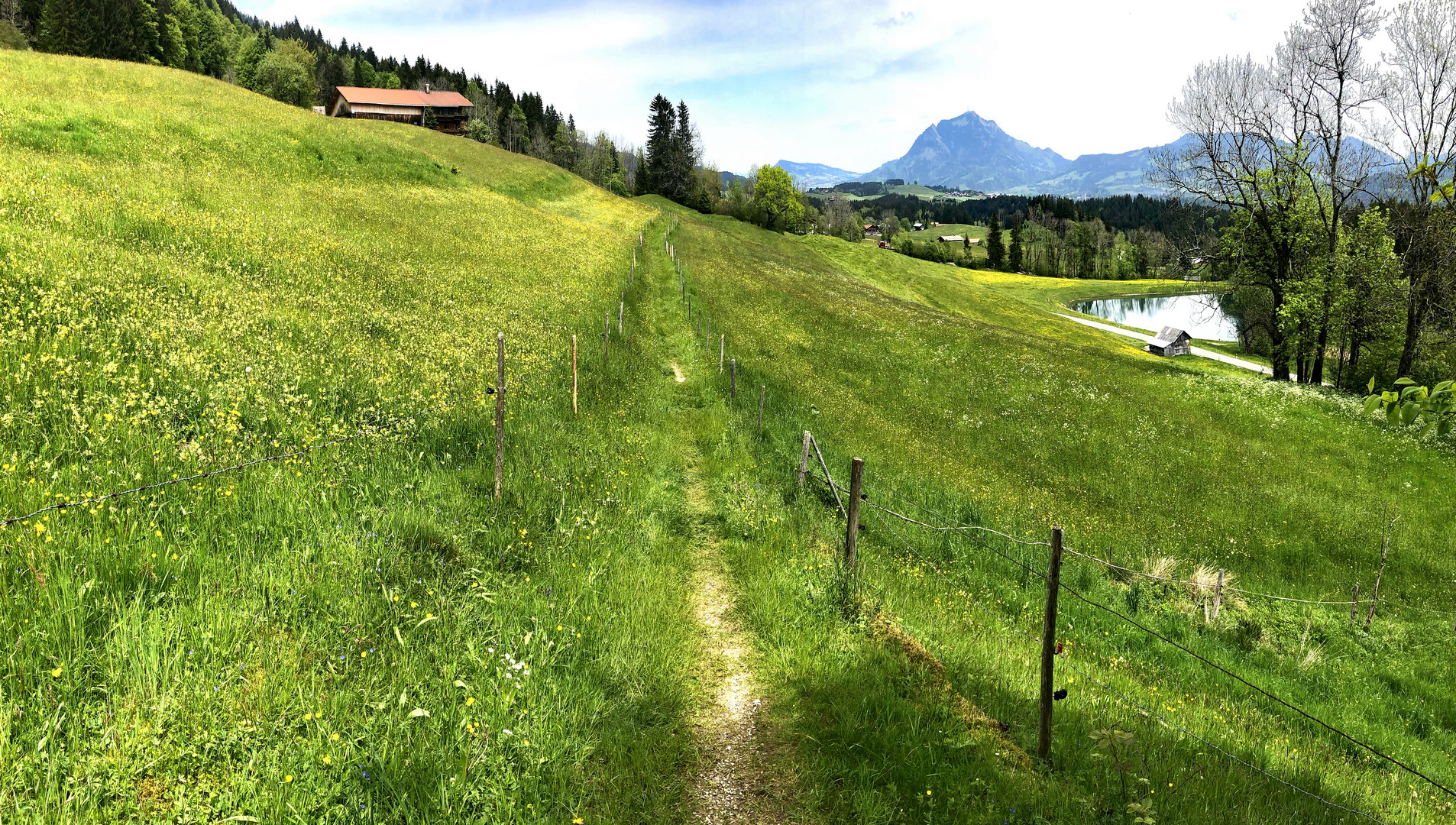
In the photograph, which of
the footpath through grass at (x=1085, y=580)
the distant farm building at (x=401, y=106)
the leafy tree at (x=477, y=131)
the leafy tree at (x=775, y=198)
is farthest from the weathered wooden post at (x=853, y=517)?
the leafy tree at (x=477, y=131)

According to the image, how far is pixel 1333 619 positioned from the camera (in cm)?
1390

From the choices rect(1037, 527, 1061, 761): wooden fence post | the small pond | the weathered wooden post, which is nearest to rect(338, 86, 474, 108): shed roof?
the weathered wooden post

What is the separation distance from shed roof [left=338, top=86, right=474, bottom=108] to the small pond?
121m

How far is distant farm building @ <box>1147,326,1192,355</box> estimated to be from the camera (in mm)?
72188

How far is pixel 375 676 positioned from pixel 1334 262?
4469 cm

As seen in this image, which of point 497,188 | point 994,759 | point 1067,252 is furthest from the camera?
point 1067,252

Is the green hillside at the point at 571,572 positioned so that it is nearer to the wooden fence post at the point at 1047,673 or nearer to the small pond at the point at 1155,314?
the wooden fence post at the point at 1047,673

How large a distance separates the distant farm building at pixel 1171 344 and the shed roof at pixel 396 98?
4441 inches

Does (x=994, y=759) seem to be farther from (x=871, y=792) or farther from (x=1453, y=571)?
(x=1453, y=571)

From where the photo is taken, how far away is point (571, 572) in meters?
8.23

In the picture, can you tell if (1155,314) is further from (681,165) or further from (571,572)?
(571,572)

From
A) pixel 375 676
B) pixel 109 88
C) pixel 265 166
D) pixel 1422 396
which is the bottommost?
pixel 375 676

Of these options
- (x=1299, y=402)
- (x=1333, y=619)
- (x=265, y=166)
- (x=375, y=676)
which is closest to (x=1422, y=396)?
(x=375, y=676)

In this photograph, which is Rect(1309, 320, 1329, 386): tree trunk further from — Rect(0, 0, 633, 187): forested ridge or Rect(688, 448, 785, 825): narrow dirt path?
Rect(0, 0, 633, 187): forested ridge
